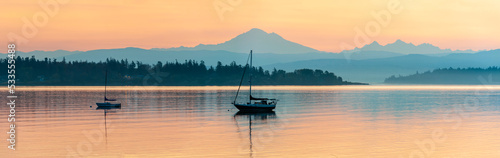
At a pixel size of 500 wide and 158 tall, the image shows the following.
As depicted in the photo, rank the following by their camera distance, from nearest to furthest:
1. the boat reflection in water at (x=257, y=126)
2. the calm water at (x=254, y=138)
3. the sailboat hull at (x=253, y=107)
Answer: the calm water at (x=254, y=138), the boat reflection in water at (x=257, y=126), the sailboat hull at (x=253, y=107)

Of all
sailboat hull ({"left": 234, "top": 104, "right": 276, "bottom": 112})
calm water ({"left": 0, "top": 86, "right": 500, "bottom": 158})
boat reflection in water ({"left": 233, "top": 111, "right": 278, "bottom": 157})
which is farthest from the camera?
sailboat hull ({"left": 234, "top": 104, "right": 276, "bottom": 112})

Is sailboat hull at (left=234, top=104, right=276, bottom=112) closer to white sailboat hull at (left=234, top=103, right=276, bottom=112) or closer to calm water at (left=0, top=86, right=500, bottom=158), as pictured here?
white sailboat hull at (left=234, top=103, right=276, bottom=112)

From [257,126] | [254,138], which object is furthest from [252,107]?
[254,138]

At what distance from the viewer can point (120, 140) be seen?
42.7 meters

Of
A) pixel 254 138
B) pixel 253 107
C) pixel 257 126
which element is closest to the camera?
pixel 254 138

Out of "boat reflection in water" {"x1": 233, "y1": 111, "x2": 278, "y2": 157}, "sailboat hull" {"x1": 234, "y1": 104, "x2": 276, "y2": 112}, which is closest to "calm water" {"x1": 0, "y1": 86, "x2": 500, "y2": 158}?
"boat reflection in water" {"x1": 233, "y1": 111, "x2": 278, "y2": 157}

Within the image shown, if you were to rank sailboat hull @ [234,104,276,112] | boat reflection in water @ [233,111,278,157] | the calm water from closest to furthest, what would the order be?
the calm water → boat reflection in water @ [233,111,278,157] → sailboat hull @ [234,104,276,112]

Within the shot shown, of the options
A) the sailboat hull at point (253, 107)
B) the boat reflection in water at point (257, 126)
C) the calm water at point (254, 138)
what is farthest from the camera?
the sailboat hull at point (253, 107)

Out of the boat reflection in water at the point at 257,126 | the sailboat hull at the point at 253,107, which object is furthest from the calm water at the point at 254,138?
the sailboat hull at the point at 253,107

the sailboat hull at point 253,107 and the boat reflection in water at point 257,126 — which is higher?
the sailboat hull at point 253,107

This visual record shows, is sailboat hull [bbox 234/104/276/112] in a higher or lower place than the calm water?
higher

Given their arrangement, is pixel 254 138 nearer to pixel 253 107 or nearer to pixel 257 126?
pixel 257 126

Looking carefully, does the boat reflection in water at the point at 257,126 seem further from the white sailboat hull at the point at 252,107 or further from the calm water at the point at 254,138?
the white sailboat hull at the point at 252,107

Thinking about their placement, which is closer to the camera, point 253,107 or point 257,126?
point 257,126
